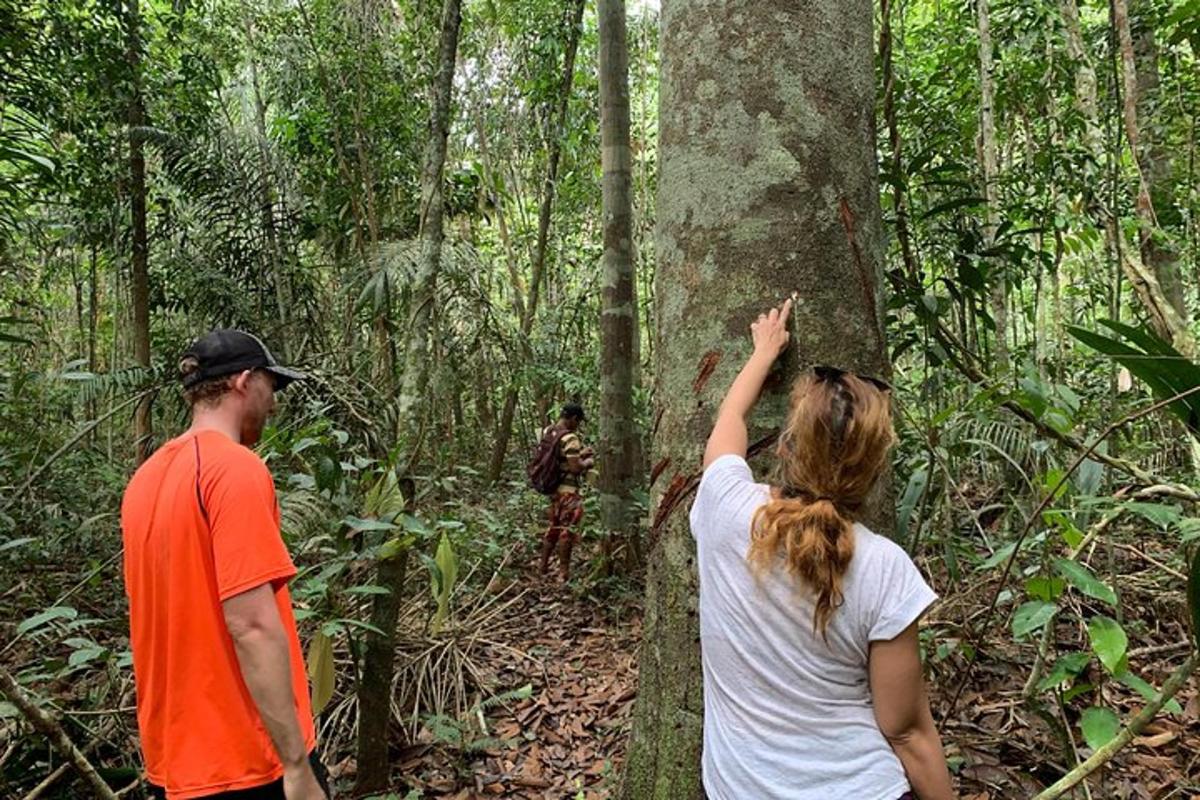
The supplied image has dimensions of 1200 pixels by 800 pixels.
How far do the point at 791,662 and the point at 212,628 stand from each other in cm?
132

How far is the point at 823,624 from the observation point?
1.33m

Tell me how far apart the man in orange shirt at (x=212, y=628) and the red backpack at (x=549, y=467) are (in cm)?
499

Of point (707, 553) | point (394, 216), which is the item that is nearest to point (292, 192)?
point (394, 216)

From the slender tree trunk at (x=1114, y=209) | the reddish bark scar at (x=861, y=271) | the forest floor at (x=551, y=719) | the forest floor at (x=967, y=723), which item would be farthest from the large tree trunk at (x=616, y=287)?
the reddish bark scar at (x=861, y=271)

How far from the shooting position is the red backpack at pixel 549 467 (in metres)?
6.93

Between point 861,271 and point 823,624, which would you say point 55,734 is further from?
point 861,271

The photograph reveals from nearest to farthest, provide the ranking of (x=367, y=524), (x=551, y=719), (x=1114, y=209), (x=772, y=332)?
(x=772, y=332), (x=367, y=524), (x=551, y=719), (x=1114, y=209)

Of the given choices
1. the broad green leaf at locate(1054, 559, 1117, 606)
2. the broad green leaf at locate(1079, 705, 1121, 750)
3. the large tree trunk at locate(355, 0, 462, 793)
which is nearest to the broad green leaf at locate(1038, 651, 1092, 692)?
the broad green leaf at locate(1079, 705, 1121, 750)

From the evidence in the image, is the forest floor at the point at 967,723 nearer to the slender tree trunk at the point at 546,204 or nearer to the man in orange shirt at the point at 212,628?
the man in orange shirt at the point at 212,628

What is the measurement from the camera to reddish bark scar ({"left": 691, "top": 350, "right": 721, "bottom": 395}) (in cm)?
175

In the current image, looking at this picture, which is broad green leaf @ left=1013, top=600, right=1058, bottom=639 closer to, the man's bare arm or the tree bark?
the man's bare arm

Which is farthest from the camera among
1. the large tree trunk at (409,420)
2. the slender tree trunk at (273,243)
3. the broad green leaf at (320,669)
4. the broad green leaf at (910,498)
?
the slender tree trunk at (273,243)

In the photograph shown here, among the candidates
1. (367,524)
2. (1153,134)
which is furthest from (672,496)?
(1153,134)

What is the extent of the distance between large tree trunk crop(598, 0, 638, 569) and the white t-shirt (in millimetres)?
4465
